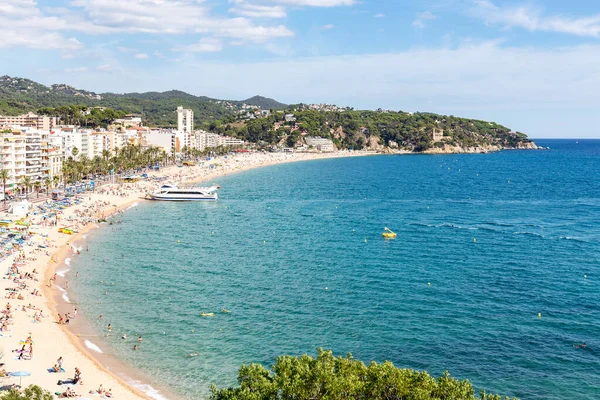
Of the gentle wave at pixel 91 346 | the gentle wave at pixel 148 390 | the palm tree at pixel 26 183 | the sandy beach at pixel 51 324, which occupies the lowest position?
the gentle wave at pixel 148 390

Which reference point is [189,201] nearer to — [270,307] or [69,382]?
[270,307]

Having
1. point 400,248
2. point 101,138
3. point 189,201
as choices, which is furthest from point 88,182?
point 400,248

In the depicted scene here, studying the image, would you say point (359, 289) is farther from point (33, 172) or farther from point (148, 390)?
point (33, 172)

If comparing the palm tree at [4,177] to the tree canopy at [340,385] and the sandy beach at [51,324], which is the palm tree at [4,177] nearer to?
the sandy beach at [51,324]

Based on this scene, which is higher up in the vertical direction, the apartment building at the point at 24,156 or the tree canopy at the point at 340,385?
the apartment building at the point at 24,156

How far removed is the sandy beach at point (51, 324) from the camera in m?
28.6

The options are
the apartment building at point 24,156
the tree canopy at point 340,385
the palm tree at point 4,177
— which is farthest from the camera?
the apartment building at point 24,156

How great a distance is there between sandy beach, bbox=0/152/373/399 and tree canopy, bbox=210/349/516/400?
35.2ft

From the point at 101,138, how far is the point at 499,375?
12216 cm

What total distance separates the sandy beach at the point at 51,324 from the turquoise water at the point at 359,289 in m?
1.42

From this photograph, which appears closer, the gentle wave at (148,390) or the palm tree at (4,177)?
the gentle wave at (148,390)

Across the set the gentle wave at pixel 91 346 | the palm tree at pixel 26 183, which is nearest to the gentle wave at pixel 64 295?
the gentle wave at pixel 91 346

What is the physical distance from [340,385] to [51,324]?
82.3 feet

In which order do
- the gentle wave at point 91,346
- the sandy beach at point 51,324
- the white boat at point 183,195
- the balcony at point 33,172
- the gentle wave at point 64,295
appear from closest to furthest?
the sandy beach at point 51,324
the gentle wave at point 91,346
the gentle wave at point 64,295
the balcony at point 33,172
the white boat at point 183,195
